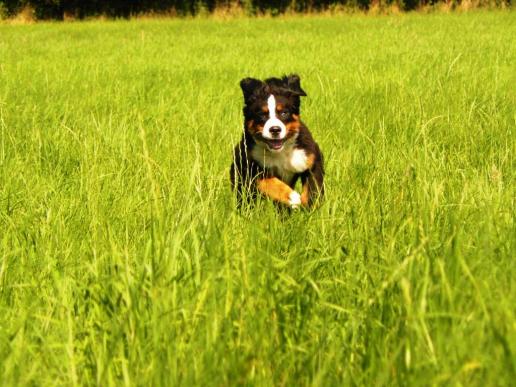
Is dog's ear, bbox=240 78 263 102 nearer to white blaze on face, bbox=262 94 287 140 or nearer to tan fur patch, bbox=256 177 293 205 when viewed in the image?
white blaze on face, bbox=262 94 287 140

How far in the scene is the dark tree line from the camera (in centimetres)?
3023

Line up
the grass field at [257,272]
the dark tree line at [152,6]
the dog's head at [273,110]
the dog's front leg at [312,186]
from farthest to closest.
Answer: the dark tree line at [152,6]
the dog's head at [273,110]
the dog's front leg at [312,186]
the grass field at [257,272]

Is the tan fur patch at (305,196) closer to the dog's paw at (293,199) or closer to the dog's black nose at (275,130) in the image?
the dog's paw at (293,199)

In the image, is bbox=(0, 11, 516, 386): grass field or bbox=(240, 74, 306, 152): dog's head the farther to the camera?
bbox=(240, 74, 306, 152): dog's head

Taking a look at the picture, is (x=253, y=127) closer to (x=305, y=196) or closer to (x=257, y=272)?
(x=305, y=196)

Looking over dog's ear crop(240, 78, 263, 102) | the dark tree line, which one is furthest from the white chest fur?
the dark tree line

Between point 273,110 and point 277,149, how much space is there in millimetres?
244

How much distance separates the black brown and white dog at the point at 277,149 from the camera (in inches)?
145

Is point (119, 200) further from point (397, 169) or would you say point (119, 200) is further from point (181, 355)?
point (181, 355)

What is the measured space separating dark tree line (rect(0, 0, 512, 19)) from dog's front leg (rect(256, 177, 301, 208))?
88.7 ft

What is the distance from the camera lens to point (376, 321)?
5.48 feet

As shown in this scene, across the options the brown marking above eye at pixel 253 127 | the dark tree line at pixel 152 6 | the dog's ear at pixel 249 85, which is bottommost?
the dark tree line at pixel 152 6

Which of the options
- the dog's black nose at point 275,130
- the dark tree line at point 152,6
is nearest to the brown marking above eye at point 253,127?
the dog's black nose at point 275,130

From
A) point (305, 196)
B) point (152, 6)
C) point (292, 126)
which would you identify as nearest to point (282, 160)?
point (292, 126)
